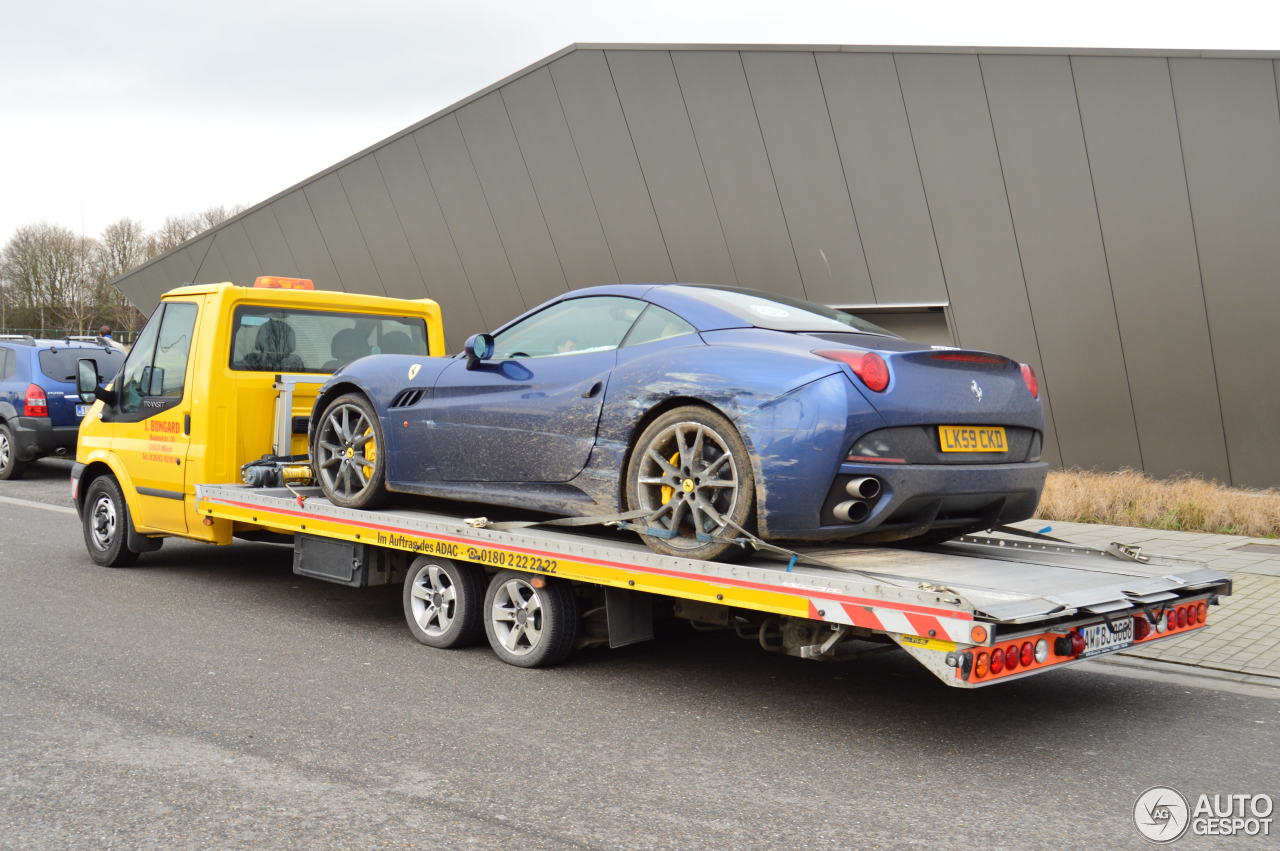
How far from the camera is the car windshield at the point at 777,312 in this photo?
5582 mm

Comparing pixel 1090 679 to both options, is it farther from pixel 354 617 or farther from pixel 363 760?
pixel 354 617

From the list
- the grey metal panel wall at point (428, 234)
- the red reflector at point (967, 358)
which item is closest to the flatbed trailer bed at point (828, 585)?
the red reflector at point (967, 358)

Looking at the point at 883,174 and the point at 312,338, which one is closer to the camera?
the point at 312,338

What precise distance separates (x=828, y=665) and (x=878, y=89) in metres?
10.9

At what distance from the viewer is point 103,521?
8.92m

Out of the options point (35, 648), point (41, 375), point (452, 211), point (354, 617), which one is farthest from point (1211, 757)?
point (452, 211)

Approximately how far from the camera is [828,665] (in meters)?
6.32

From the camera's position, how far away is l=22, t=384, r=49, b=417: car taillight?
49.2 feet

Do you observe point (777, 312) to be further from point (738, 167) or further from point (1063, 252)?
point (738, 167)

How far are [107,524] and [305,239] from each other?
18.6 meters

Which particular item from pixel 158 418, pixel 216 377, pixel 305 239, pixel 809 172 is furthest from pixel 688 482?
pixel 305 239

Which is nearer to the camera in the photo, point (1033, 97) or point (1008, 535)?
point (1008, 535)

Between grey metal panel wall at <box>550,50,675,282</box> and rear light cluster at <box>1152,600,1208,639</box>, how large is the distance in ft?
45.6

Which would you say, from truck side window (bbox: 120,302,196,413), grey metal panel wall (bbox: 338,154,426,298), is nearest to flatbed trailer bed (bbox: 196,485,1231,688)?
truck side window (bbox: 120,302,196,413)
